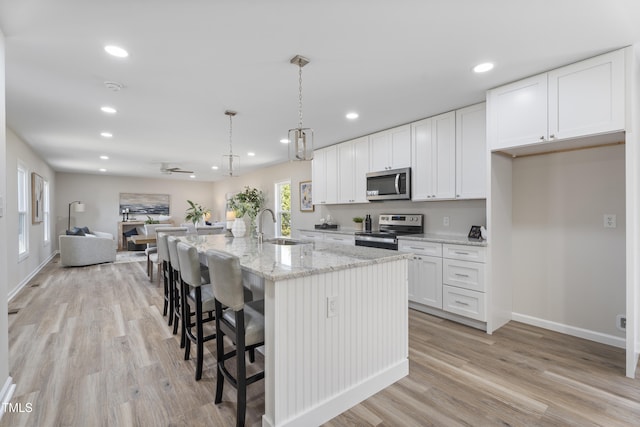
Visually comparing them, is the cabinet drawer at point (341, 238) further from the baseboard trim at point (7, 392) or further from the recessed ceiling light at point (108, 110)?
the baseboard trim at point (7, 392)

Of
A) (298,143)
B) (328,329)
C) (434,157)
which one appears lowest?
(328,329)

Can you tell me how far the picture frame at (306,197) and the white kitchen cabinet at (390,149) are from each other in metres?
2.02

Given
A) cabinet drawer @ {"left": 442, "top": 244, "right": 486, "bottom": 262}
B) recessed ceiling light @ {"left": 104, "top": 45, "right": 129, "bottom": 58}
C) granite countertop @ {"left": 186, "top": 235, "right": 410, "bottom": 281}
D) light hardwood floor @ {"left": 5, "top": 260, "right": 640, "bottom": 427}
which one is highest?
recessed ceiling light @ {"left": 104, "top": 45, "right": 129, "bottom": 58}

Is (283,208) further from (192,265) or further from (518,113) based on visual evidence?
(518,113)

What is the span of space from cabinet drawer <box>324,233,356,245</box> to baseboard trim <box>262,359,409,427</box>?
7.53ft

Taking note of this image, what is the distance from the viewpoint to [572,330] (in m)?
2.86

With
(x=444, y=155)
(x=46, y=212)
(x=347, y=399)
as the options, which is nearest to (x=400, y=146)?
(x=444, y=155)

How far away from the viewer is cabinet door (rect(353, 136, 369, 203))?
4.59 metres

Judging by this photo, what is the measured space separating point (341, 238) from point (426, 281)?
4.91ft

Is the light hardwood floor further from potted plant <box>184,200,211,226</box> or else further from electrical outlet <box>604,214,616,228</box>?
potted plant <box>184,200,211,226</box>

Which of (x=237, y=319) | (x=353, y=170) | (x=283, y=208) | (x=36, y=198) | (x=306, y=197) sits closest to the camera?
(x=237, y=319)

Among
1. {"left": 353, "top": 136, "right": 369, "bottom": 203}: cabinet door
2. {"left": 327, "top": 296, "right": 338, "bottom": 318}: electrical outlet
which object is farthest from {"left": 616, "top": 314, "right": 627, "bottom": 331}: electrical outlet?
{"left": 353, "top": 136, "right": 369, "bottom": 203}: cabinet door

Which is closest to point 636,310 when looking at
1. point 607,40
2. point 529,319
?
point 529,319

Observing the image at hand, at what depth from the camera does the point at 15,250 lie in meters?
4.41
